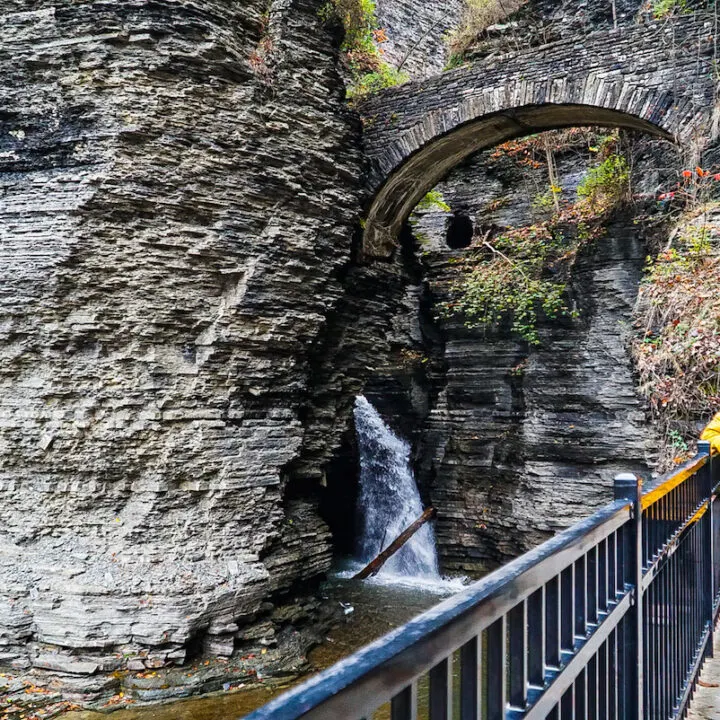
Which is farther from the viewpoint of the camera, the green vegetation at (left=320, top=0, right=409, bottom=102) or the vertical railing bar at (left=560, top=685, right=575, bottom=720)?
the green vegetation at (left=320, top=0, right=409, bottom=102)

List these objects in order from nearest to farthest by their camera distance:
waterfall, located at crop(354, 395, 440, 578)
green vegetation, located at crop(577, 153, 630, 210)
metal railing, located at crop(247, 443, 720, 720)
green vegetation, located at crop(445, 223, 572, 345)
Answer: metal railing, located at crop(247, 443, 720, 720), green vegetation, located at crop(577, 153, 630, 210), green vegetation, located at crop(445, 223, 572, 345), waterfall, located at crop(354, 395, 440, 578)

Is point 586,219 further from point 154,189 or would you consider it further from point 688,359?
point 154,189

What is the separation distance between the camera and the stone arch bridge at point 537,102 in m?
8.22

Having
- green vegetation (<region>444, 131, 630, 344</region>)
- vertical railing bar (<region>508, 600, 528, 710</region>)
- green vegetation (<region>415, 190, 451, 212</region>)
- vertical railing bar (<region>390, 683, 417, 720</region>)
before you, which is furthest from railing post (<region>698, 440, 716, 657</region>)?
green vegetation (<region>415, 190, 451, 212</region>)

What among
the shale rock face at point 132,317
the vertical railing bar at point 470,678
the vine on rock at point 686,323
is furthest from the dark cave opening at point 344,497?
the vertical railing bar at point 470,678

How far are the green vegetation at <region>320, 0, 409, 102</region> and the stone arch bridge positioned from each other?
2.65 feet

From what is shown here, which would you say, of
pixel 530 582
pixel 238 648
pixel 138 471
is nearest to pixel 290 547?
pixel 238 648

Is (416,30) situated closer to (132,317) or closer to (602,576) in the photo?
(132,317)

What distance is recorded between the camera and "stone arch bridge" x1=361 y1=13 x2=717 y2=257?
8.22 meters

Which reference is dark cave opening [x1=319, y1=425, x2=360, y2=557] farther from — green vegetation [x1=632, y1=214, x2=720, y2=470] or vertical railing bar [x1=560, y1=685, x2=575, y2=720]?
vertical railing bar [x1=560, y1=685, x2=575, y2=720]

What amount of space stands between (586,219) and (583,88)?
2.85 m

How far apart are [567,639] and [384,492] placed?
11.7m

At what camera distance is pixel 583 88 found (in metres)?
8.70

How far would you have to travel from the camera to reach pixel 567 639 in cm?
164
